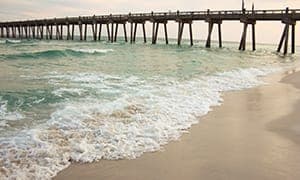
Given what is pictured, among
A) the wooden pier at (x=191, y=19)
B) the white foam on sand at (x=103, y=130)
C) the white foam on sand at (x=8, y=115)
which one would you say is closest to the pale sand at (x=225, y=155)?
the white foam on sand at (x=103, y=130)

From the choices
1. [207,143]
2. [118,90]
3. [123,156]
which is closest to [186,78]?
[118,90]

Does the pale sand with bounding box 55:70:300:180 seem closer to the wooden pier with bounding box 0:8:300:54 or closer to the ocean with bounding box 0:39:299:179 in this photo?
the ocean with bounding box 0:39:299:179

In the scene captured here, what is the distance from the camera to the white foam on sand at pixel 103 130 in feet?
16.2

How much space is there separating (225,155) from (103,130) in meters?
2.19

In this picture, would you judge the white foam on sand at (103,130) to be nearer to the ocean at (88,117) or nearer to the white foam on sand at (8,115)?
the ocean at (88,117)

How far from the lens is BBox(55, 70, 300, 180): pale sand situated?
15.1 feet

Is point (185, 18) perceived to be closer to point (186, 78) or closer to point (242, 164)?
point (186, 78)

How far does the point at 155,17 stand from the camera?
44375 mm

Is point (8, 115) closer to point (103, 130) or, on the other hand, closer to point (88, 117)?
point (88, 117)

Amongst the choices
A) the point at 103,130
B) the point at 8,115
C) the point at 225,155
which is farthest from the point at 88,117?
→ the point at 225,155

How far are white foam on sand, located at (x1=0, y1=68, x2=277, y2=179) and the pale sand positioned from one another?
276 mm

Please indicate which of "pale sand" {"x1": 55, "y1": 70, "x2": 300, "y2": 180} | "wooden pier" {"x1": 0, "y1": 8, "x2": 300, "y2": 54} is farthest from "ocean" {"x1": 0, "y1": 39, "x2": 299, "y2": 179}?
"wooden pier" {"x1": 0, "y1": 8, "x2": 300, "y2": 54}

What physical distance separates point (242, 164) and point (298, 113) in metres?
4.02

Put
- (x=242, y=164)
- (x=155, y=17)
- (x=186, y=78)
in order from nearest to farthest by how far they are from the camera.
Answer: (x=242, y=164), (x=186, y=78), (x=155, y=17)
